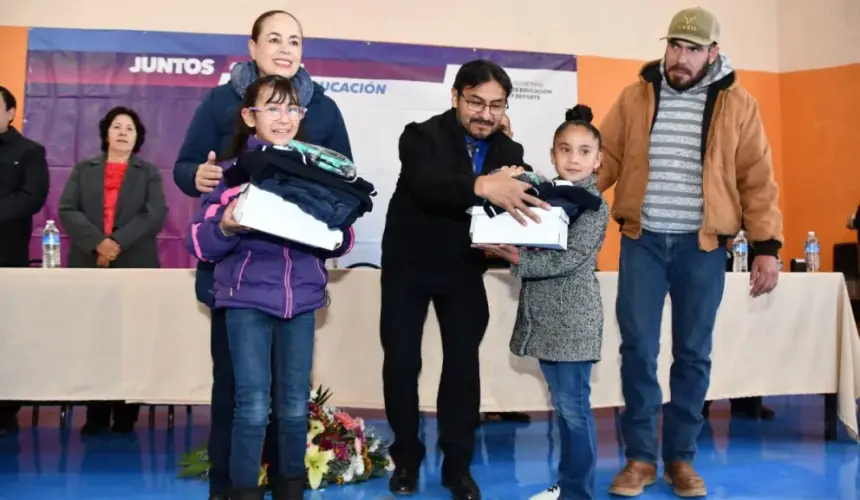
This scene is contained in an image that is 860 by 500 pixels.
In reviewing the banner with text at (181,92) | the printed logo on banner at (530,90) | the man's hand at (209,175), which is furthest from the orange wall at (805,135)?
the man's hand at (209,175)

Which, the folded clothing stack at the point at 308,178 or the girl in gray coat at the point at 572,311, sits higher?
the folded clothing stack at the point at 308,178

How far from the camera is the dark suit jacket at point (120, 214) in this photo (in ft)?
13.3

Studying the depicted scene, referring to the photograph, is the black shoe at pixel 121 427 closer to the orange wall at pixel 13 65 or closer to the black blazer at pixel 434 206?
the black blazer at pixel 434 206

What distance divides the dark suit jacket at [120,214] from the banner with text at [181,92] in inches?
45.8

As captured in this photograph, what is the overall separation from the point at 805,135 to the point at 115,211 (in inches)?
201

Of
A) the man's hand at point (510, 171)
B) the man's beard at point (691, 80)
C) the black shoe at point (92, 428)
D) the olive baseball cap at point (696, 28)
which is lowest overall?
the black shoe at point (92, 428)

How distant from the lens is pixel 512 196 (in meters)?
2.39

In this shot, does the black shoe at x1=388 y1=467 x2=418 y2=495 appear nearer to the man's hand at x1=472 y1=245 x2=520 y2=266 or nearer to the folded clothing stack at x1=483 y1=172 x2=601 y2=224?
the man's hand at x1=472 y1=245 x2=520 y2=266

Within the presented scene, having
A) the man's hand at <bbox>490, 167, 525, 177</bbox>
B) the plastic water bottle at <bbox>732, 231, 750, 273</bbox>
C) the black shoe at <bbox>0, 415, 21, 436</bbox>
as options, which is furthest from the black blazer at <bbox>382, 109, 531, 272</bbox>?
the black shoe at <bbox>0, 415, 21, 436</bbox>

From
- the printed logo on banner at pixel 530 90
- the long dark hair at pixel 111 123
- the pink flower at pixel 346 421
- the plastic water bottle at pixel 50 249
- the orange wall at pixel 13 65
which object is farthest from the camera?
the printed logo on banner at pixel 530 90

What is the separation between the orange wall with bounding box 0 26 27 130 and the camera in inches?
216

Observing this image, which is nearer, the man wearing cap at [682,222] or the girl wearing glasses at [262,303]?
the girl wearing glasses at [262,303]

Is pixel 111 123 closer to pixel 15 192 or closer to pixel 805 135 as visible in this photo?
pixel 15 192

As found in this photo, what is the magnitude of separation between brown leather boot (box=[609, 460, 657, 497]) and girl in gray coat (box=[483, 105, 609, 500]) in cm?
35
